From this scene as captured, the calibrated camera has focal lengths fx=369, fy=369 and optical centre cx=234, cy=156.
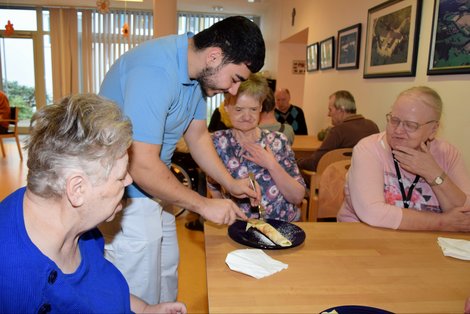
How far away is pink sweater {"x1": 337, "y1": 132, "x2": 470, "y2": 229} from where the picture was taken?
4.75 ft

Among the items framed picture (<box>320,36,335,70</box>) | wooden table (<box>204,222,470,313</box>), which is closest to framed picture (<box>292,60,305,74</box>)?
framed picture (<box>320,36,335,70</box>)

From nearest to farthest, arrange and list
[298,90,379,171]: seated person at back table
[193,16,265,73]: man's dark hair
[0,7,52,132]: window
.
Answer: [193,16,265,73]: man's dark hair, [298,90,379,171]: seated person at back table, [0,7,52,132]: window

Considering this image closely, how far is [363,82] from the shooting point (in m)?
3.69

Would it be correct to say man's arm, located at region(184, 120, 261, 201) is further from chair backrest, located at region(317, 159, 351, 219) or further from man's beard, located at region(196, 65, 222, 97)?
chair backrest, located at region(317, 159, 351, 219)

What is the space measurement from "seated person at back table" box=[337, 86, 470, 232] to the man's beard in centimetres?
69

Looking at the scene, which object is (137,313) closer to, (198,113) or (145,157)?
(145,157)

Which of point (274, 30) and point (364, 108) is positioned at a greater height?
point (274, 30)

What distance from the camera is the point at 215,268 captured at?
3.43 feet

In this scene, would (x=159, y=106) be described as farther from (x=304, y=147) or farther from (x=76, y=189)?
(x=304, y=147)

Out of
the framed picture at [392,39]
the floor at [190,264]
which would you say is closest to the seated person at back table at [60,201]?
the floor at [190,264]

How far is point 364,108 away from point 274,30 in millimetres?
4480

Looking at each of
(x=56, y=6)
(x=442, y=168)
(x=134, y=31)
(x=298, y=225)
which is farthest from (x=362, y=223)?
(x=56, y=6)

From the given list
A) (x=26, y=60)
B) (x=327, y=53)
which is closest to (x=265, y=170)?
(x=327, y=53)

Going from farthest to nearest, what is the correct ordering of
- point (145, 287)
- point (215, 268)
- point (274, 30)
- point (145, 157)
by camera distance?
1. point (274, 30)
2. point (145, 287)
3. point (145, 157)
4. point (215, 268)
